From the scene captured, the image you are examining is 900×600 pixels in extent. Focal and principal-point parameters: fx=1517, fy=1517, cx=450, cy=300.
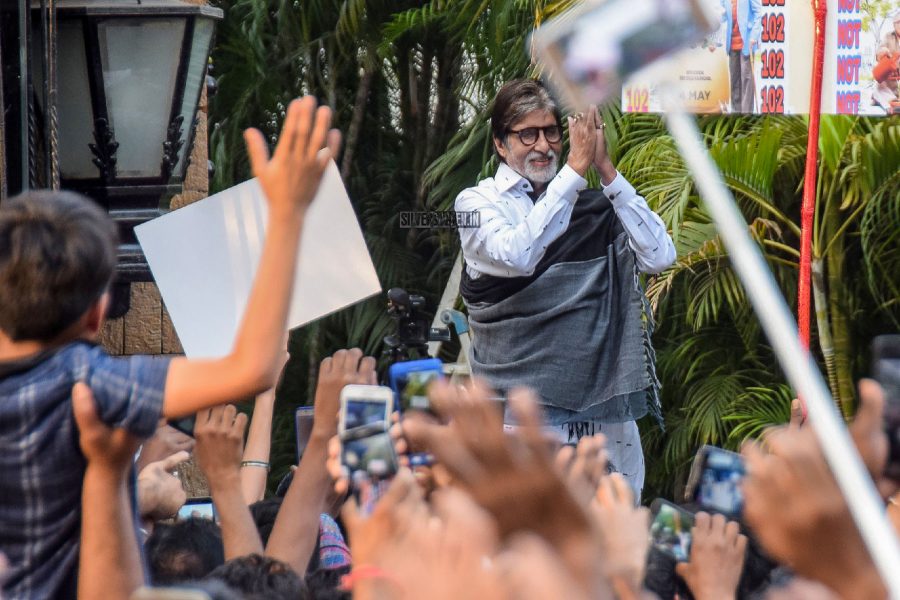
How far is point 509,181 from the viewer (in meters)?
4.02

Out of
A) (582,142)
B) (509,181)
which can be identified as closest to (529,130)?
(509,181)

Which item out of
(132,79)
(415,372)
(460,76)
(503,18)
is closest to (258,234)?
(415,372)

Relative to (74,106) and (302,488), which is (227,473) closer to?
(302,488)

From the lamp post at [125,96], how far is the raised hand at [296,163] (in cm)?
148

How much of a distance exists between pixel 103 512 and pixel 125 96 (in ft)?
5.41

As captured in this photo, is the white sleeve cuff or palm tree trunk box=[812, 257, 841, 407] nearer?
the white sleeve cuff

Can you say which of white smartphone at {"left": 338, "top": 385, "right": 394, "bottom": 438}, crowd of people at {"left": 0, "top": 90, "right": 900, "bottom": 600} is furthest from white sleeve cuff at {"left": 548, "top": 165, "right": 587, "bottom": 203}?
white smartphone at {"left": 338, "top": 385, "right": 394, "bottom": 438}

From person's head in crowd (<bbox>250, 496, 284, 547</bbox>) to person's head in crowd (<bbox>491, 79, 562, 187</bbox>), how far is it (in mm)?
1561

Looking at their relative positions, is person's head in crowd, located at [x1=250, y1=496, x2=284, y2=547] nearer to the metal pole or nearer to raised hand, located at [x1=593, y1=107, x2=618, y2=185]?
the metal pole

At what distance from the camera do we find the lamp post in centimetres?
323

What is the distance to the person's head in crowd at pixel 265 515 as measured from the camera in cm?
272

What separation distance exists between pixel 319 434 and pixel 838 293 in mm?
4478

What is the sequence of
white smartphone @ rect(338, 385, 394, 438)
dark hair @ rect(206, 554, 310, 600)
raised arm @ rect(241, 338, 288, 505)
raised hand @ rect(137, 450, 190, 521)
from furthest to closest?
raised arm @ rect(241, 338, 288, 505) < raised hand @ rect(137, 450, 190, 521) < white smartphone @ rect(338, 385, 394, 438) < dark hair @ rect(206, 554, 310, 600)

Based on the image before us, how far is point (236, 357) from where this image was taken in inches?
70.6
